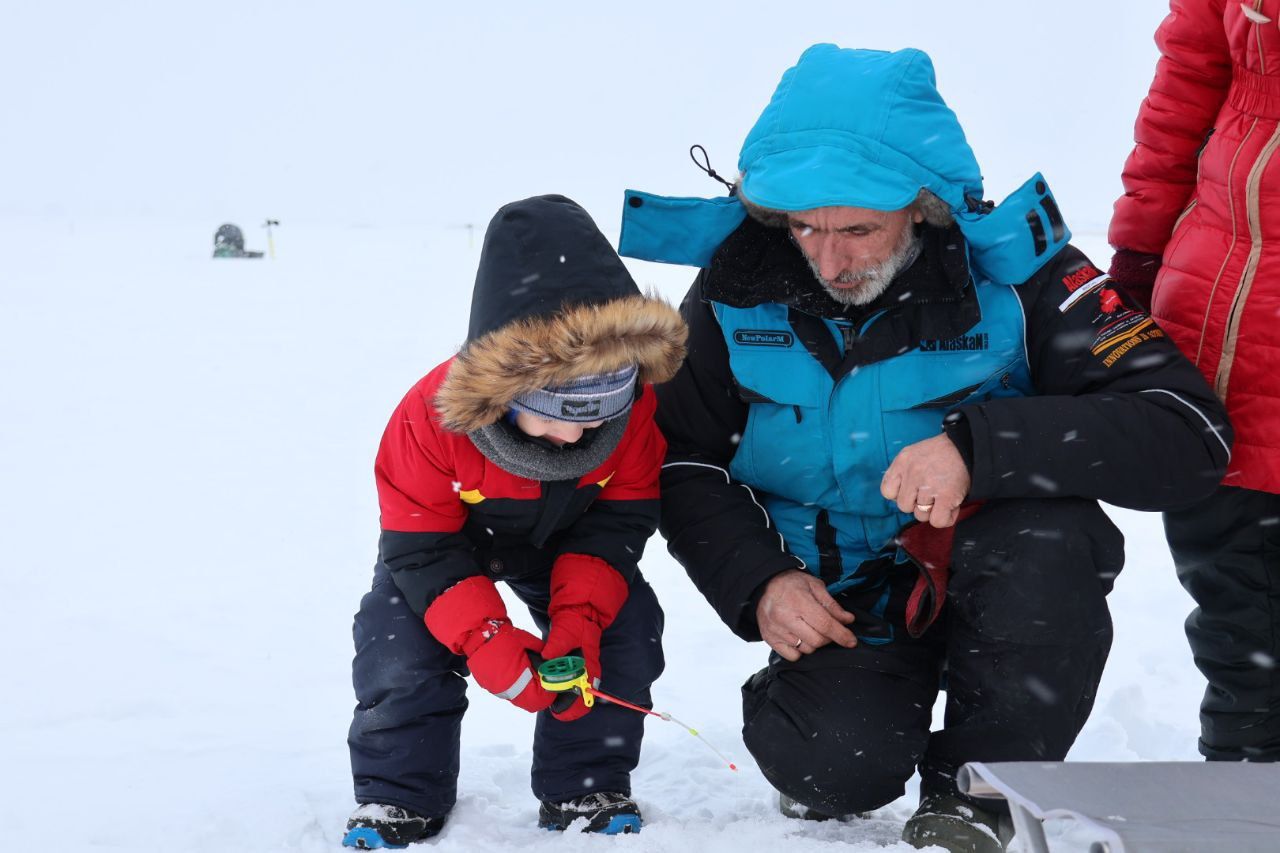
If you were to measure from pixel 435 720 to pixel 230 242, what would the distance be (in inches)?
625

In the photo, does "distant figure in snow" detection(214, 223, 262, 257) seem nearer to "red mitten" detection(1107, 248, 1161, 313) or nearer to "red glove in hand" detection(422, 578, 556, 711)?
"red glove in hand" detection(422, 578, 556, 711)

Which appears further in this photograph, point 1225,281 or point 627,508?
point 627,508

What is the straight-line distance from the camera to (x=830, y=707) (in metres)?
2.10

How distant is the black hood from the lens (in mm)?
1984

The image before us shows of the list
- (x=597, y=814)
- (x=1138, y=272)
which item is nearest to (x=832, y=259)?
(x=1138, y=272)

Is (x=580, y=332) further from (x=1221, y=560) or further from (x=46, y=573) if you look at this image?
(x=46, y=573)

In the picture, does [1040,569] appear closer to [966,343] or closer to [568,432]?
[966,343]

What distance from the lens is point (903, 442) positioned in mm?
2113

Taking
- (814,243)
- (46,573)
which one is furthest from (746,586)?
(46,573)

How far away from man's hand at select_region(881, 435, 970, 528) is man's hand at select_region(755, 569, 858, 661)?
12.4 inches

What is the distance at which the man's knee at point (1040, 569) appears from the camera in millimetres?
1885

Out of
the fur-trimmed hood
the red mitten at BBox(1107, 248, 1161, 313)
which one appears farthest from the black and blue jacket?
the red mitten at BBox(1107, 248, 1161, 313)

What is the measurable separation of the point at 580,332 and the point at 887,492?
59 cm

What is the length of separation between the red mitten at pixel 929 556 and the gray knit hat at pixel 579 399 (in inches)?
22.7
